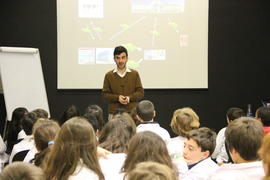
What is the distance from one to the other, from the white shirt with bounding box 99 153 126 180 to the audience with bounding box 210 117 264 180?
70 cm

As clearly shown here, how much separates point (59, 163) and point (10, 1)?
17.3 feet

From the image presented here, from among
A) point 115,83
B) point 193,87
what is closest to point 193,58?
point 193,87

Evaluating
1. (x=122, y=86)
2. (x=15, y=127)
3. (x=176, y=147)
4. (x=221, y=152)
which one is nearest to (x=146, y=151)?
(x=176, y=147)

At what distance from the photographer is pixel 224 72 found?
7.45 m

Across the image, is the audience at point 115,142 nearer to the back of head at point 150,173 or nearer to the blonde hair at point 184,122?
the blonde hair at point 184,122

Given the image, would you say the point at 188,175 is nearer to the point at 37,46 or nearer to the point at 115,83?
the point at 115,83

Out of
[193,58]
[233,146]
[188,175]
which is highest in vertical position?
Result: [193,58]

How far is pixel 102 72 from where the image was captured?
718 centimetres

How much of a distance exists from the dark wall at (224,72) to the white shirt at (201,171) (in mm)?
4525

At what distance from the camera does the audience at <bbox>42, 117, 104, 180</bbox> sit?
7.62 ft

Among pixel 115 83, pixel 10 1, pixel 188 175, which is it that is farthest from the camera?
pixel 10 1

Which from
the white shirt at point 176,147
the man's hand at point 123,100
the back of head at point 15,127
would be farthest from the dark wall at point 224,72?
the white shirt at point 176,147

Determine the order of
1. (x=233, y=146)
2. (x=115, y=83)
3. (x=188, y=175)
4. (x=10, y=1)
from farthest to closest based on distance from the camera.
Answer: (x=10, y=1)
(x=115, y=83)
(x=188, y=175)
(x=233, y=146)

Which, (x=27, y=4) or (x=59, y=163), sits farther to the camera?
(x=27, y=4)
